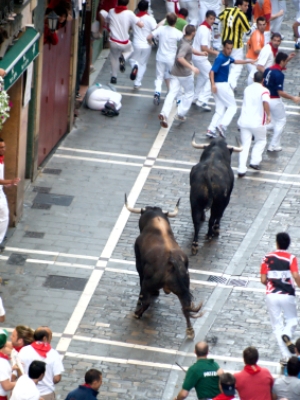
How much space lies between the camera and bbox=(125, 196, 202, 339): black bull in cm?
1458

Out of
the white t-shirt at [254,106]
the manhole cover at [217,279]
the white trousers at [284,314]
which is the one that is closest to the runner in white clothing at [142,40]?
the white t-shirt at [254,106]

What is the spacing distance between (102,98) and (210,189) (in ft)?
21.1

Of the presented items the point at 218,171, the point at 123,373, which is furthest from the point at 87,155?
the point at 123,373

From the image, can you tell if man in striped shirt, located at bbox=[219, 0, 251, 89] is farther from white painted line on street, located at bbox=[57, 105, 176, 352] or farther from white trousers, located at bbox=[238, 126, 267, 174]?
white trousers, located at bbox=[238, 126, 267, 174]

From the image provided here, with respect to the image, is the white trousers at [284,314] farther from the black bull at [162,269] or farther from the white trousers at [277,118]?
the white trousers at [277,118]

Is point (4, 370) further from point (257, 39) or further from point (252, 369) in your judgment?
point (257, 39)

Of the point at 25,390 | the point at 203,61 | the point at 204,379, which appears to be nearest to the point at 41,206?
the point at 203,61

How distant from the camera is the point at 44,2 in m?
18.8

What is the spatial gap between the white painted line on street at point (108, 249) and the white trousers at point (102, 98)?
1.31 meters

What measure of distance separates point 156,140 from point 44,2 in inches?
169

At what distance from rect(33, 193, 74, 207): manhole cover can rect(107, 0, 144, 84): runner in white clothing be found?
5.79 m

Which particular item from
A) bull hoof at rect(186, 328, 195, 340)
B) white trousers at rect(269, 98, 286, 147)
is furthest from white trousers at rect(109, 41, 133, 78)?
bull hoof at rect(186, 328, 195, 340)

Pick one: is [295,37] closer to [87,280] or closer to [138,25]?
[138,25]

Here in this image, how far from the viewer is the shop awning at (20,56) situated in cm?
1606
